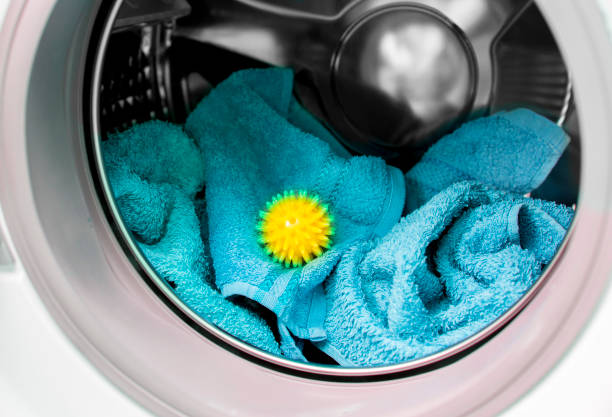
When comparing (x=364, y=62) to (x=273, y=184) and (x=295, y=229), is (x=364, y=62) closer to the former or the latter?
(x=273, y=184)

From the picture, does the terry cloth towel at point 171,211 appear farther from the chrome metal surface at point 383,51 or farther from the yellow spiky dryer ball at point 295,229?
the chrome metal surface at point 383,51

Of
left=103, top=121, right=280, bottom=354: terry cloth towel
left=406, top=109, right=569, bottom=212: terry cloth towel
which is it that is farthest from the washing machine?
left=406, top=109, right=569, bottom=212: terry cloth towel

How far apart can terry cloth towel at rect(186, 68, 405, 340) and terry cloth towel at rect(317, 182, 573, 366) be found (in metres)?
0.04

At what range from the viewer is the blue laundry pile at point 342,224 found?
0.55m

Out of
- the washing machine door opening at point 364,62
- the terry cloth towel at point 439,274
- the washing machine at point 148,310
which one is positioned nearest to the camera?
the washing machine at point 148,310

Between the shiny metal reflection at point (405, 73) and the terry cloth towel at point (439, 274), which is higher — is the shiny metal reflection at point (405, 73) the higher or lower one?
the higher one

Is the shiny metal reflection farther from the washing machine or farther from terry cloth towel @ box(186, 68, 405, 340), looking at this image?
the washing machine

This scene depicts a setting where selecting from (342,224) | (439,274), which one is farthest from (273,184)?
(439,274)

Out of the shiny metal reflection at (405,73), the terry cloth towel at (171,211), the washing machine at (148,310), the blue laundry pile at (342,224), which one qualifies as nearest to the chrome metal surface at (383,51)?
the shiny metal reflection at (405,73)

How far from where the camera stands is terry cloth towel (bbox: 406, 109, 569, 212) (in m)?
0.69

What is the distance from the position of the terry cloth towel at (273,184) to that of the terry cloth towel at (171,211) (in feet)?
0.08

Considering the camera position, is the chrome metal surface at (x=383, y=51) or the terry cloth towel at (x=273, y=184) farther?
the chrome metal surface at (x=383, y=51)

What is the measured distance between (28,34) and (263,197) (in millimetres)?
391

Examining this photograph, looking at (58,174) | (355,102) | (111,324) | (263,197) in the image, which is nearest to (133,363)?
(111,324)
